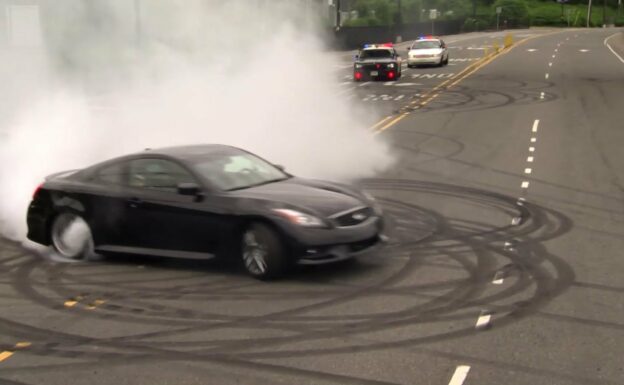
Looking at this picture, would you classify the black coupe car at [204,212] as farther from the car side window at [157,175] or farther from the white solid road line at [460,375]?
the white solid road line at [460,375]

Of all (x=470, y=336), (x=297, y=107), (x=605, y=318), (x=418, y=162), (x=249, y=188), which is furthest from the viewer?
(x=297, y=107)

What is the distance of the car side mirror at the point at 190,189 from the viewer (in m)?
7.21

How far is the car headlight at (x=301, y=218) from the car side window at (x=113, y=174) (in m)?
1.91

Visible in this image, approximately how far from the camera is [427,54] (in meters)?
36.2

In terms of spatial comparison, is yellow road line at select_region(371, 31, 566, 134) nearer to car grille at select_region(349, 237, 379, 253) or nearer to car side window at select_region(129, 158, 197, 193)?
car side window at select_region(129, 158, 197, 193)

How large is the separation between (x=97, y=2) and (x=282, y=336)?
5.96 metres

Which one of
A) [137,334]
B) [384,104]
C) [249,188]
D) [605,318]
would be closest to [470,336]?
[605,318]

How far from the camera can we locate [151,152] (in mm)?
7828

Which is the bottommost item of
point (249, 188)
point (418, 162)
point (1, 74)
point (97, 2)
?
point (418, 162)

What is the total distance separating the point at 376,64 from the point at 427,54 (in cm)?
781

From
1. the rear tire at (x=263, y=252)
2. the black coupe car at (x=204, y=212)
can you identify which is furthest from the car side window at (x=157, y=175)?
the rear tire at (x=263, y=252)

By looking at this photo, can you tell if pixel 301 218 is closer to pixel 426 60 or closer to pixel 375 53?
pixel 375 53

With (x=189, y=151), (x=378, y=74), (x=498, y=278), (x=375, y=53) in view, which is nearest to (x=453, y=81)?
(x=378, y=74)

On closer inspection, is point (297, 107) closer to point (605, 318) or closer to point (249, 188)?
point (249, 188)
